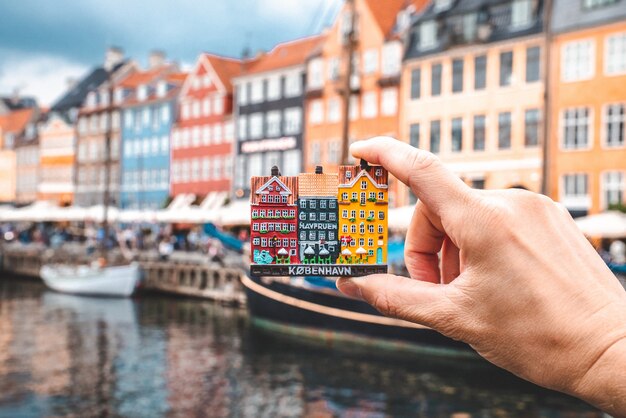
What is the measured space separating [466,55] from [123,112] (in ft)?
125

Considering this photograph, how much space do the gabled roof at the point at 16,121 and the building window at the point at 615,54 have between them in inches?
2589

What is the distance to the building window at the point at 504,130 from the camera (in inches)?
1502

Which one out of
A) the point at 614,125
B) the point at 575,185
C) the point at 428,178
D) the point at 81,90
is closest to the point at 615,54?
the point at 614,125

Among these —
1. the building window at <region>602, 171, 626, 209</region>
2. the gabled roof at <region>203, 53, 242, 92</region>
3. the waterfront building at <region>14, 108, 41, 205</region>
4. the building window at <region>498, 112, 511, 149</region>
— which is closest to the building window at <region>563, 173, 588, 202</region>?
the building window at <region>602, 171, 626, 209</region>

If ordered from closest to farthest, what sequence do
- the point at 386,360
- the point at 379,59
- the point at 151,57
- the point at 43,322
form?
the point at 386,360 < the point at 43,322 < the point at 379,59 < the point at 151,57

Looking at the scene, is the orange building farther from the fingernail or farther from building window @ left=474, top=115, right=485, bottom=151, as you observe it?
the fingernail

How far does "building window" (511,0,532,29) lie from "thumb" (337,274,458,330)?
121 ft

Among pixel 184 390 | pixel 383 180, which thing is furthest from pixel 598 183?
pixel 383 180

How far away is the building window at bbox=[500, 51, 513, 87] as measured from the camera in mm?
37844

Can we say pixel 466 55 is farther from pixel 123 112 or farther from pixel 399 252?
pixel 123 112

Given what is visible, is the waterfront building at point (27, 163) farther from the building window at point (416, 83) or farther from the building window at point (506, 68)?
the building window at point (506, 68)

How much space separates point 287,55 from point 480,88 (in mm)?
18871

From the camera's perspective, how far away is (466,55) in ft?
130

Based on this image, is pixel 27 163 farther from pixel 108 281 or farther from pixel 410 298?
pixel 410 298
